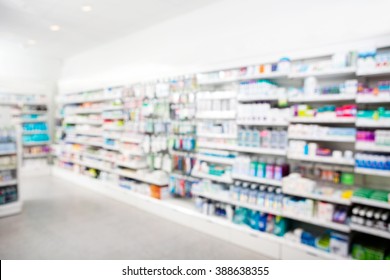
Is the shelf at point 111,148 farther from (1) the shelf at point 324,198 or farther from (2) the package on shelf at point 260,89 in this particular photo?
(1) the shelf at point 324,198

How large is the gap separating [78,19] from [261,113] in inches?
160

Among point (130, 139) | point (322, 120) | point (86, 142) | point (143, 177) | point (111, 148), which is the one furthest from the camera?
point (86, 142)

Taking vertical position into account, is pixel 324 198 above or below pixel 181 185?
above

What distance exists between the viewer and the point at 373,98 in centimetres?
282

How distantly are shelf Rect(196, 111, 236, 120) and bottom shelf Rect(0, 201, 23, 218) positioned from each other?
371cm

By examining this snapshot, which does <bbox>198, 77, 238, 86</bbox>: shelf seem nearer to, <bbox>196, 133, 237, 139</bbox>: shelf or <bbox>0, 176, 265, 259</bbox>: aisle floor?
<bbox>196, 133, 237, 139</bbox>: shelf

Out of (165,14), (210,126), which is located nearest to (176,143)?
(210,126)

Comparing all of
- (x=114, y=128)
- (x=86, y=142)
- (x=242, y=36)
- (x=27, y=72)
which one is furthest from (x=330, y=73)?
(x=27, y=72)

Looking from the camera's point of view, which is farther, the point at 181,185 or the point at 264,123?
the point at 181,185

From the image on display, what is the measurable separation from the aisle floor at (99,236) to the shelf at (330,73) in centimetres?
233

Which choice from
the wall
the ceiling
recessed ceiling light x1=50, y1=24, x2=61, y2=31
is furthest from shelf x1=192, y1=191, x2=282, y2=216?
recessed ceiling light x1=50, y1=24, x2=61, y2=31

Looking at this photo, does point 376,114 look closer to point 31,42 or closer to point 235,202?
point 235,202

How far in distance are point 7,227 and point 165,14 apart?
4476mm

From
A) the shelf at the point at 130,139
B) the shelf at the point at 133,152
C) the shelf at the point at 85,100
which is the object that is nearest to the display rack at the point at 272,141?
the shelf at the point at 130,139
